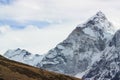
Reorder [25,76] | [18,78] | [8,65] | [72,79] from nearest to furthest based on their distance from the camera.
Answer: [18,78] → [25,76] → [8,65] → [72,79]

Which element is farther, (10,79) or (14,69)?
(14,69)

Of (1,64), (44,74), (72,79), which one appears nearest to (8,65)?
(1,64)

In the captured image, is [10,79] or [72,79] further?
[72,79]

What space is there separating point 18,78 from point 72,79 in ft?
140

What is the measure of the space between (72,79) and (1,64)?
33601 millimetres

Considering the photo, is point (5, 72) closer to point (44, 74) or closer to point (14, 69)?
point (14, 69)

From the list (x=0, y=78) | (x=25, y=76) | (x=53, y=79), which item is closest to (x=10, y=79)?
(x=0, y=78)

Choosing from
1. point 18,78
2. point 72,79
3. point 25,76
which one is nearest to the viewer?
point 18,78

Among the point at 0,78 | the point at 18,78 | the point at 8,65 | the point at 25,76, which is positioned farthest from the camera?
the point at 8,65

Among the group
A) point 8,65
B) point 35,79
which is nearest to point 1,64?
point 8,65

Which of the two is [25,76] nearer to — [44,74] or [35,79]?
[35,79]

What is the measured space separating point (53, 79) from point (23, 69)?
14.6 meters

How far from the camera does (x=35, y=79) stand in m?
168

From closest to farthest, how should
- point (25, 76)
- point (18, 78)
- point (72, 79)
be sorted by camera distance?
1. point (18, 78)
2. point (25, 76)
3. point (72, 79)
